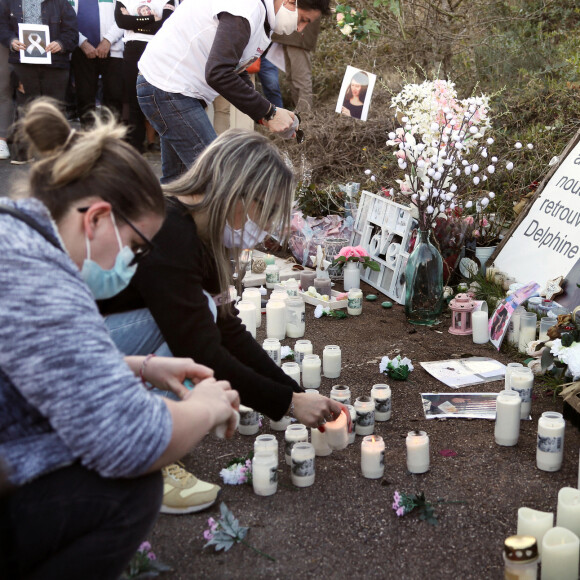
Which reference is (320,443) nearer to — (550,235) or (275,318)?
(275,318)

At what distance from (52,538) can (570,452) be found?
6.56 ft

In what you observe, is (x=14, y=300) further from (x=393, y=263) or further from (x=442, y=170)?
(x=393, y=263)

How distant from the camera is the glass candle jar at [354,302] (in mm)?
4574

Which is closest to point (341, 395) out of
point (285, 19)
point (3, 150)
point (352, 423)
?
point (352, 423)

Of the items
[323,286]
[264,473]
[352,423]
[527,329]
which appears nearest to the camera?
[264,473]

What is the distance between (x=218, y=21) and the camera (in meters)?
3.78

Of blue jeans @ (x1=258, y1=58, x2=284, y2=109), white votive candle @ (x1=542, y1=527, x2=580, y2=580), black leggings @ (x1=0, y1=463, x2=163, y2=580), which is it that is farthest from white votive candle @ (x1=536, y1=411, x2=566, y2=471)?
blue jeans @ (x1=258, y1=58, x2=284, y2=109)

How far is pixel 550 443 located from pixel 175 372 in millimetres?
1436

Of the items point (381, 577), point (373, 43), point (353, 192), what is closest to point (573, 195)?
point (353, 192)

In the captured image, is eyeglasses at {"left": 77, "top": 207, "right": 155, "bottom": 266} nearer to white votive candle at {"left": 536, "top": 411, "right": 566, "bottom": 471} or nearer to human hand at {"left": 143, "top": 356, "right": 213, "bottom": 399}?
human hand at {"left": 143, "top": 356, "right": 213, "bottom": 399}

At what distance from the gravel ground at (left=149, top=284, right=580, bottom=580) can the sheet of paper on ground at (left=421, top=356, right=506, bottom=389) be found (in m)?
0.22

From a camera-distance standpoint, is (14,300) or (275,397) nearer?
(14,300)

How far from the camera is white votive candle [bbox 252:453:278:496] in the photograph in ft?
8.45

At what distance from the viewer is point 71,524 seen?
159cm
